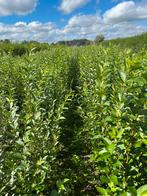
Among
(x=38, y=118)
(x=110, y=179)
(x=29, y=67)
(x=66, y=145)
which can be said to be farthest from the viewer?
(x=66, y=145)

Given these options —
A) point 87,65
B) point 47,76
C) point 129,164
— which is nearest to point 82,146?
point 47,76

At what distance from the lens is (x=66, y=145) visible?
20.3 feet

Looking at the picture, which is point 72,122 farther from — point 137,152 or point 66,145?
point 137,152

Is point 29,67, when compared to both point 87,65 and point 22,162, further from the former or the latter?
point 87,65

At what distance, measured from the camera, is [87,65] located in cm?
815

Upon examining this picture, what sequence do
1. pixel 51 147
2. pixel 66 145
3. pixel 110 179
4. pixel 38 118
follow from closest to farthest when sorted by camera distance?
1. pixel 110 179
2. pixel 38 118
3. pixel 51 147
4. pixel 66 145

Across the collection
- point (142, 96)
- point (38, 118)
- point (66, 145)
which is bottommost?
point (66, 145)

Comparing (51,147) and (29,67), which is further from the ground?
(29,67)

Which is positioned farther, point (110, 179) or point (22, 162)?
point (22, 162)

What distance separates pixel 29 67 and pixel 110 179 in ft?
9.48

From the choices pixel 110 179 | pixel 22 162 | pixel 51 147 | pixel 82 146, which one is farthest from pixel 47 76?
pixel 110 179

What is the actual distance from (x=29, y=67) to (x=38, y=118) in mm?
1491

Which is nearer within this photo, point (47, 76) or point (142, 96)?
point (142, 96)

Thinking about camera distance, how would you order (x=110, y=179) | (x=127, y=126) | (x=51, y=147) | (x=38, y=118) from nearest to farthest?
(x=110, y=179), (x=127, y=126), (x=38, y=118), (x=51, y=147)
